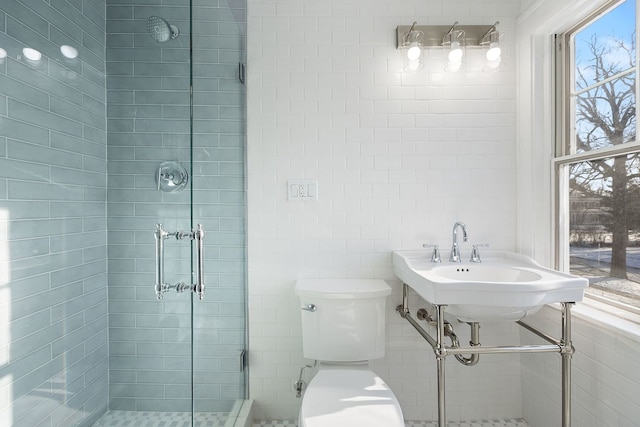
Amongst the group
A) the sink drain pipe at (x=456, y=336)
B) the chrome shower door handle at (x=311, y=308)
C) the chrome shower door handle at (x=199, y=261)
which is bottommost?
the sink drain pipe at (x=456, y=336)

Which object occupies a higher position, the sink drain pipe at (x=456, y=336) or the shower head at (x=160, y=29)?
the shower head at (x=160, y=29)

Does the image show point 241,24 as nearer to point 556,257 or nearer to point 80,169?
point 80,169

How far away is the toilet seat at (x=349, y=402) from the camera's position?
1.25 m

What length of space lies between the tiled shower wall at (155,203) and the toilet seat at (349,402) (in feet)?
1.38

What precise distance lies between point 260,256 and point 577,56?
1879 mm

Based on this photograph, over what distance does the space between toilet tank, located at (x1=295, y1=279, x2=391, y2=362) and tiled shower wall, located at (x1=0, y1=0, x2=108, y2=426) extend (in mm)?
847

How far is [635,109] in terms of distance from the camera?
56.2 inches

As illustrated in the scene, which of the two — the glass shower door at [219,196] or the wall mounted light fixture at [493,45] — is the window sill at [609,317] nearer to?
Result: the wall mounted light fixture at [493,45]

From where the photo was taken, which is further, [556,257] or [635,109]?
[556,257]

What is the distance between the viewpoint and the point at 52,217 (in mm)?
1282

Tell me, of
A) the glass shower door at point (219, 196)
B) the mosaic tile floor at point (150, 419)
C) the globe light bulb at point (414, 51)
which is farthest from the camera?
the globe light bulb at point (414, 51)

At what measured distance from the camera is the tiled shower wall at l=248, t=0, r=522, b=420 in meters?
1.93

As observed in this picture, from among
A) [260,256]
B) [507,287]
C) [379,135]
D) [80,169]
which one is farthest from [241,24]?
[507,287]

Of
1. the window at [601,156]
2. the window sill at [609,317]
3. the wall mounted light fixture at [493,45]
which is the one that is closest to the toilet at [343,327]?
the window sill at [609,317]
